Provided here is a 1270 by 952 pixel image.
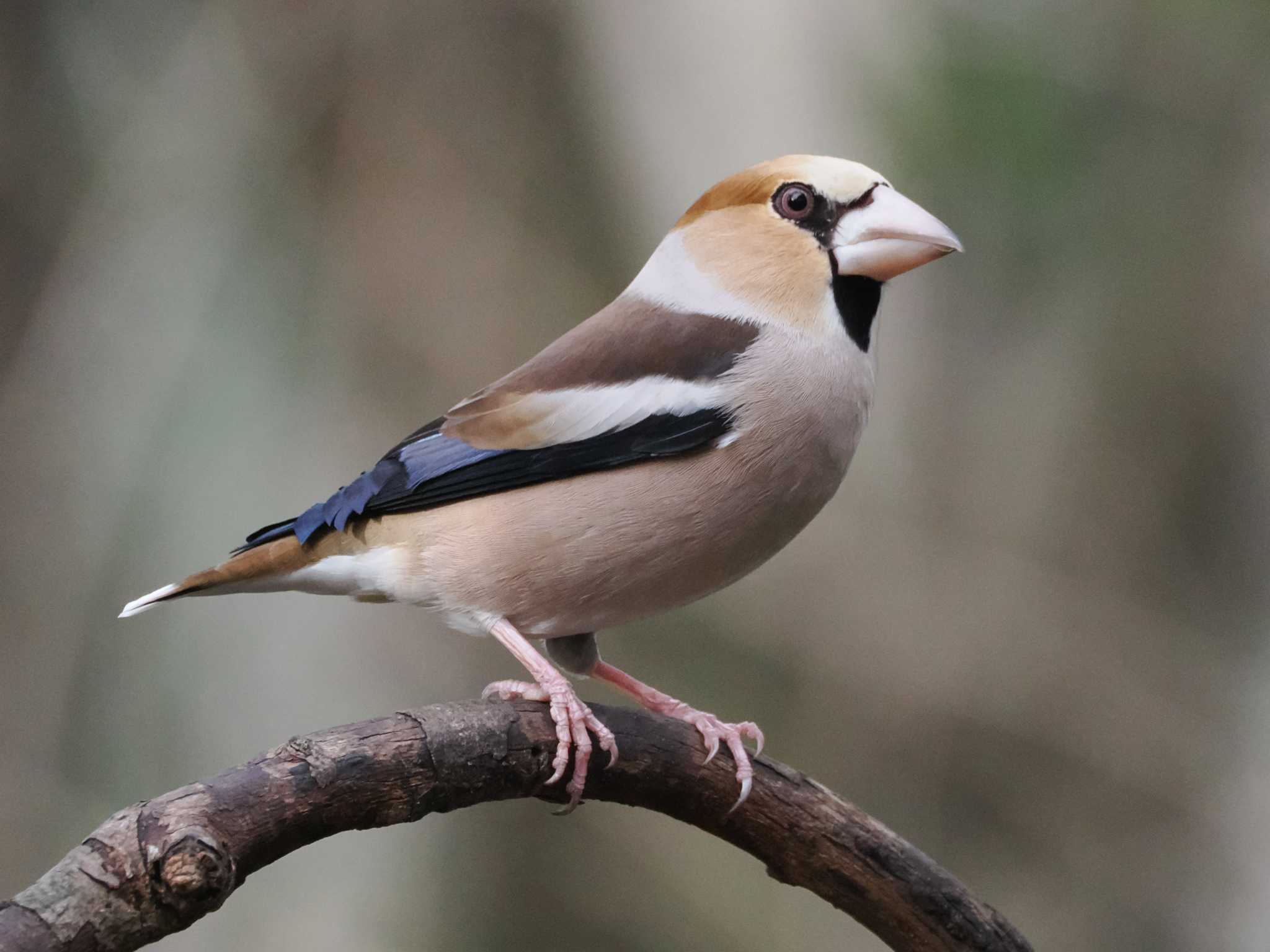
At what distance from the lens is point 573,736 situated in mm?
1894

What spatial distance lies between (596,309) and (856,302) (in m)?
2.28

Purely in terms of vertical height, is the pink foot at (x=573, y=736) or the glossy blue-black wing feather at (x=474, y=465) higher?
the glossy blue-black wing feather at (x=474, y=465)

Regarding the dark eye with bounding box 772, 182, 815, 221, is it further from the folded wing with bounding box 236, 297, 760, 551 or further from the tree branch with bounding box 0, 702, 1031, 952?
the tree branch with bounding box 0, 702, 1031, 952

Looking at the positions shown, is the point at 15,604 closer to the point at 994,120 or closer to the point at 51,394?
the point at 51,394

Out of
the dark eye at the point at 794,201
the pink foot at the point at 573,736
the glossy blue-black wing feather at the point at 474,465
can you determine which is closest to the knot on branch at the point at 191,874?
the pink foot at the point at 573,736

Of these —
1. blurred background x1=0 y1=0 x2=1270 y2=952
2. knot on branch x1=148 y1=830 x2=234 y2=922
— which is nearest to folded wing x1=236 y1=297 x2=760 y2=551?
knot on branch x1=148 y1=830 x2=234 y2=922

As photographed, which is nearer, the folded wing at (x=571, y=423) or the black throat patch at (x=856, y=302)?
the folded wing at (x=571, y=423)

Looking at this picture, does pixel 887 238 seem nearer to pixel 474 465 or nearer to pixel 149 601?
pixel 474 465

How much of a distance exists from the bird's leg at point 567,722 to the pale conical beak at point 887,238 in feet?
2.95

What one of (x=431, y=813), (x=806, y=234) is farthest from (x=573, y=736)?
(x=806, y=234)

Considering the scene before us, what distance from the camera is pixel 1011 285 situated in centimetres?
424

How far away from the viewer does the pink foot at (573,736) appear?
188cm

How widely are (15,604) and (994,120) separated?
3.34 meters

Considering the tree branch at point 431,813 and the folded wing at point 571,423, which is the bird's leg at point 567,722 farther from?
the folded wing at point 571,423
